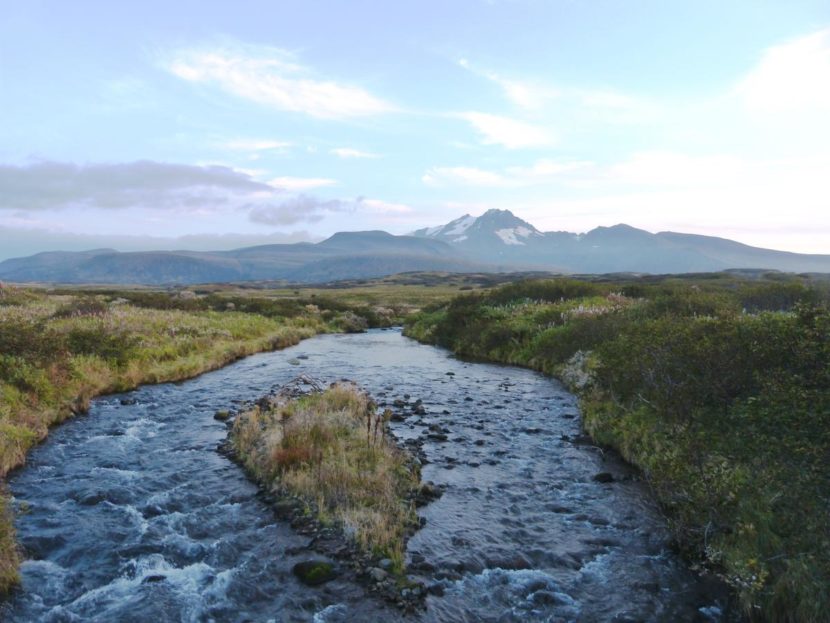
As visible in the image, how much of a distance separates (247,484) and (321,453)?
91.1 inches

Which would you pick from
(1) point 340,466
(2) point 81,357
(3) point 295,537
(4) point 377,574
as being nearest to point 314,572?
(4) point 377,574

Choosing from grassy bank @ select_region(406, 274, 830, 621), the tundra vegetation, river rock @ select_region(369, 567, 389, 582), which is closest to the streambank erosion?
river rock @ select_region(369, 567, 389, 582)

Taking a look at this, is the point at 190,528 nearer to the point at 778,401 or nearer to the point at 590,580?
the point at 590,580

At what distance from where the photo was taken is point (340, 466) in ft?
48.2

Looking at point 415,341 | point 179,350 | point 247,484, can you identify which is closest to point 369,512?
point 247,484

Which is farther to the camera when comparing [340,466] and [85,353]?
[85,353]

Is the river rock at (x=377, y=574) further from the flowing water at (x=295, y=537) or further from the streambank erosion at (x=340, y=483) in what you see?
the flowing water at (x=295, y=537)

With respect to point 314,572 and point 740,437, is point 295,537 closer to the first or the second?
point 314,572

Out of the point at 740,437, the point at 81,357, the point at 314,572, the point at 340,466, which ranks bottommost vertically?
the point at 314,572

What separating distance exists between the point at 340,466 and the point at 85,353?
2068cm

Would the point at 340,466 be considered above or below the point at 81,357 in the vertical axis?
below

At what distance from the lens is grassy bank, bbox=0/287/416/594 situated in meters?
18.0

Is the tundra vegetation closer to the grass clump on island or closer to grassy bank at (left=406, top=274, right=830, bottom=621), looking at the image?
the grass clump on island

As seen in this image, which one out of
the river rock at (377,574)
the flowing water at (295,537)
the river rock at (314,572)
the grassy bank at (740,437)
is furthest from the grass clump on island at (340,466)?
the grassy bank at (740,437)
